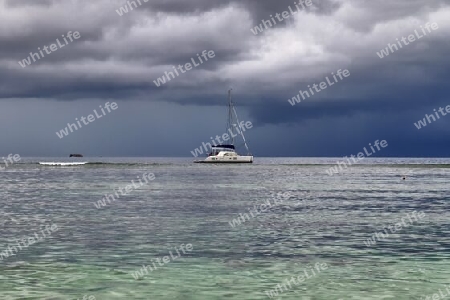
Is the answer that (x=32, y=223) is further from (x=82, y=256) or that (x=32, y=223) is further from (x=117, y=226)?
(x=82, y=256)

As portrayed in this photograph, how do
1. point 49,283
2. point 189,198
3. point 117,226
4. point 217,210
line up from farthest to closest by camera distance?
point 189,198 → point 217,210 → point 117,226 → point 49,283

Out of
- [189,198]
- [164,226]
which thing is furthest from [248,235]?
[189,198]

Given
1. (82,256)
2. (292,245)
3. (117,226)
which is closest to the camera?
(82,256)

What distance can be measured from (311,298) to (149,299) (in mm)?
4756

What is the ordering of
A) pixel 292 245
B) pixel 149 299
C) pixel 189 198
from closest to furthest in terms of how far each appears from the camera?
pixel 149 299, pixel 292 245, pixel 189 198

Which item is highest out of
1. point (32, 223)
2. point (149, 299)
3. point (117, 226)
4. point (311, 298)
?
point (32, 223)

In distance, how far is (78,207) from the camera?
1774 inches

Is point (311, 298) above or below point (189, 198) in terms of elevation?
below

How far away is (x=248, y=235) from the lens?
29188 millimetres

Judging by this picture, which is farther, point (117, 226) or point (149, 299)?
point (117, 226)

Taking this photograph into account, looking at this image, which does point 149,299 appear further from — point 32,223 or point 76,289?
point 32,223

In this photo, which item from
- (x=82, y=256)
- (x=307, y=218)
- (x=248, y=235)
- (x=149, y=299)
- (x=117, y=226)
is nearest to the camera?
(x=149, y=299)

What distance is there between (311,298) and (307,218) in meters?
21.0

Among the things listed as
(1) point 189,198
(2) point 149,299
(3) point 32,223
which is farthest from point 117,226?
(1) point 189,198
